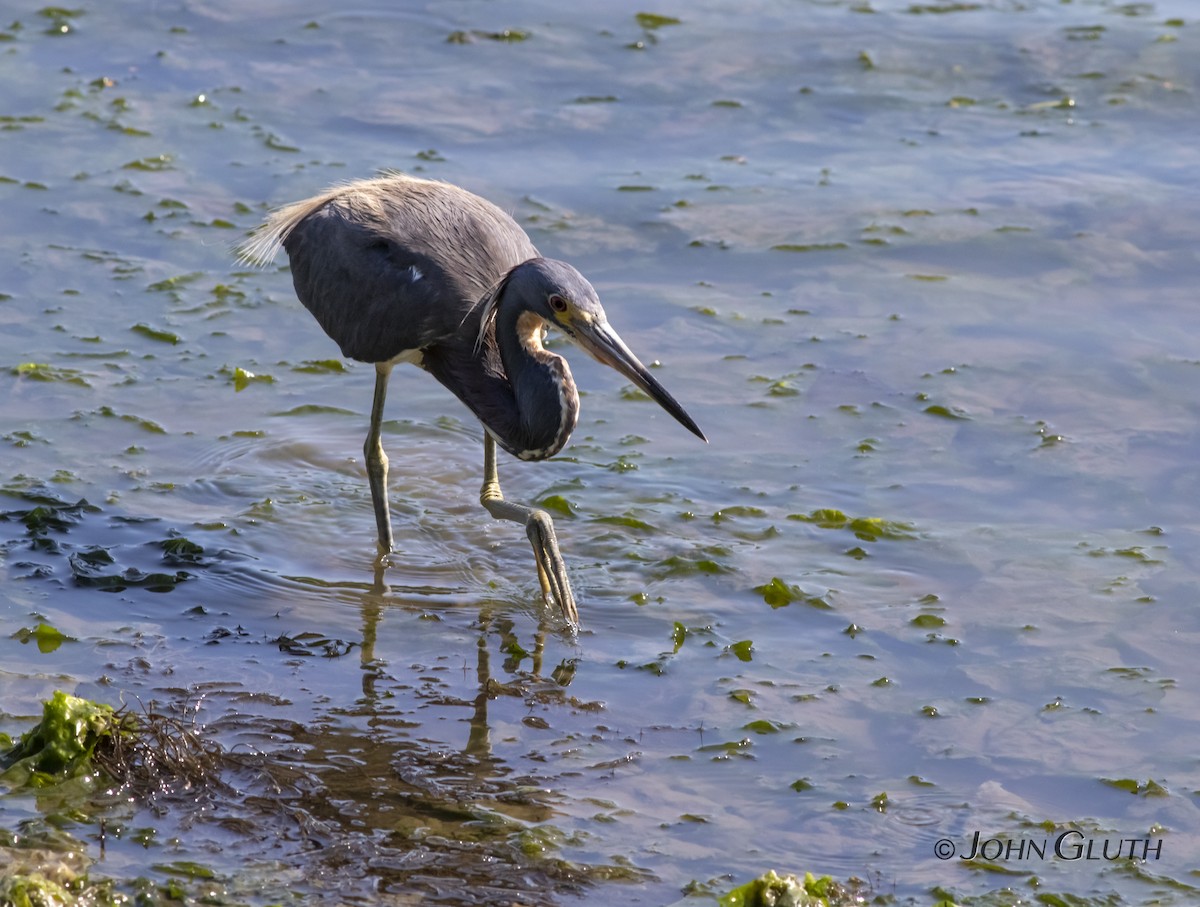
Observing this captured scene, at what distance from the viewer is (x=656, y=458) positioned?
657 centimetres

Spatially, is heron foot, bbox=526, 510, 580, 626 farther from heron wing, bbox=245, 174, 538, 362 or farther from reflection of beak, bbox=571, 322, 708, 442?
→ heron wing, bbox=245, 174, 538, 362

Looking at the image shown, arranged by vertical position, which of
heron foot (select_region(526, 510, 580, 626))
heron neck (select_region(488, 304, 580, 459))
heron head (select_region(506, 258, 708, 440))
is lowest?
heron foot (select_region(526, 510, 580, 626))

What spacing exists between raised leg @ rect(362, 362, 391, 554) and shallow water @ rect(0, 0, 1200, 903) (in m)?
0.12

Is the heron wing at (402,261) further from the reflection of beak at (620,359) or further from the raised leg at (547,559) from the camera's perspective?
the raised leg at (547,559)

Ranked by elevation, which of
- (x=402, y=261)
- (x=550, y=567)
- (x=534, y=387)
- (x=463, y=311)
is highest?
(x=402, y=261)

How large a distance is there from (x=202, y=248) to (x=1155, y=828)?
18.7ft

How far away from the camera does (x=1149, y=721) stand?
4820 millimetres

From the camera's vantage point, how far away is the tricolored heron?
206 inches

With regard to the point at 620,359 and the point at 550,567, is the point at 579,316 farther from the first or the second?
the point at 550,567

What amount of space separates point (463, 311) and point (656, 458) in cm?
131

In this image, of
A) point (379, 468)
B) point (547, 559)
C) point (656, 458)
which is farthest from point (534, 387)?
point (656, 458)

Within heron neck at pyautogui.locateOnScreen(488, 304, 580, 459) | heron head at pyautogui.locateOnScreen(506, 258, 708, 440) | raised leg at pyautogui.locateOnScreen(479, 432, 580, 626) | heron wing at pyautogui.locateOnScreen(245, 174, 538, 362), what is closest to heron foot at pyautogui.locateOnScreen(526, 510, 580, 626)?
raised leg at pyautogui.locateOnScreen(479, 432, 580, 626)

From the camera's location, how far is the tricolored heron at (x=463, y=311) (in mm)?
5242

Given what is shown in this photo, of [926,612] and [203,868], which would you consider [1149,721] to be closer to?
[926,612]
